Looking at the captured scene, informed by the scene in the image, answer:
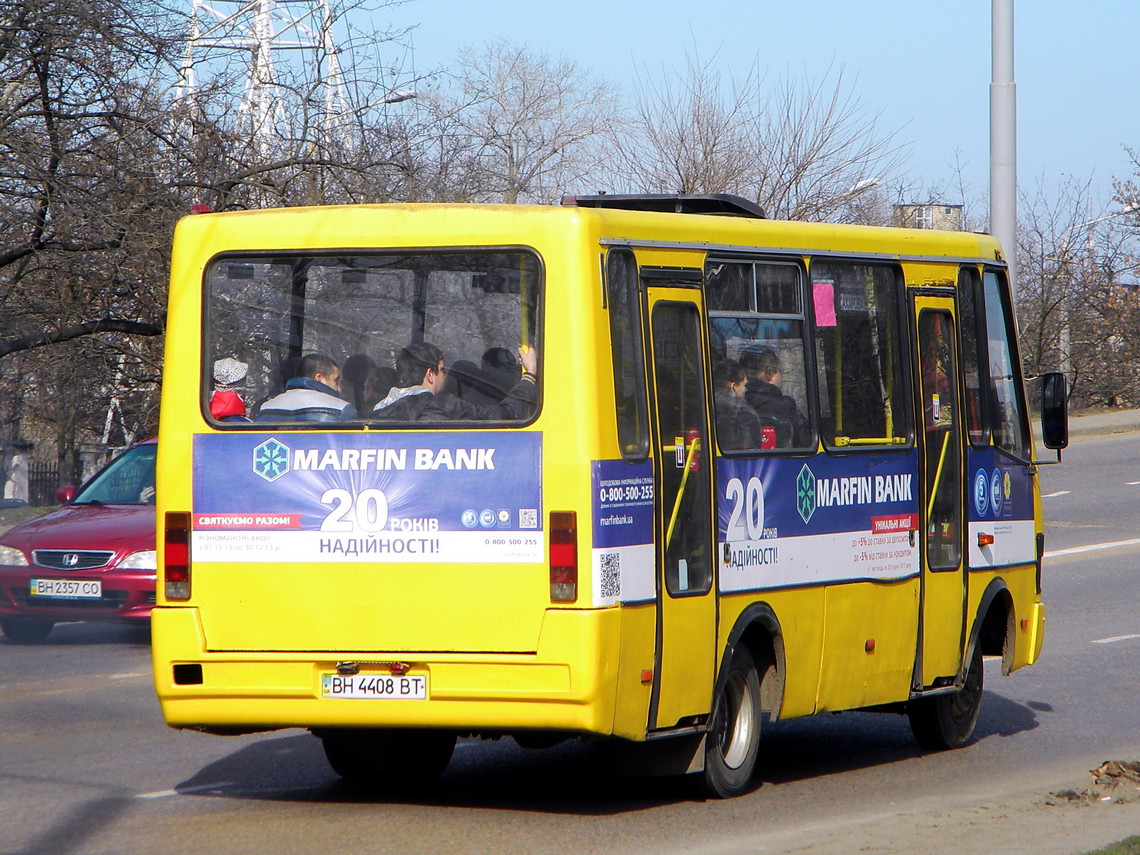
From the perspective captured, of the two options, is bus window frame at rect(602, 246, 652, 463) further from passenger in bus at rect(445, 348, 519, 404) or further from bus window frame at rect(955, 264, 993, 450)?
bus window frame at rect(955, 264, 993, 450)

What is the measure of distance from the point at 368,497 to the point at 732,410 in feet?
6.07

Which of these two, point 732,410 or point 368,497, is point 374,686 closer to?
point 368,497

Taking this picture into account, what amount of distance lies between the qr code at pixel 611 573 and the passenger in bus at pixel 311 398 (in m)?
1.33

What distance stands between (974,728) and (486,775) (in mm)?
3390

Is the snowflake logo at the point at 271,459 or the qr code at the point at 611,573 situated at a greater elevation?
the snowflake logo at the point at 271,459

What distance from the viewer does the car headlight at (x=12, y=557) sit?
13.4 m

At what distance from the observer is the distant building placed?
36656 millimetres

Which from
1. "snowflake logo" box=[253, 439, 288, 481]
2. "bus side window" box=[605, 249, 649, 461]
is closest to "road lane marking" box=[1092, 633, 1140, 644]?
"bus side window" box=[605, 249, 649, 461]

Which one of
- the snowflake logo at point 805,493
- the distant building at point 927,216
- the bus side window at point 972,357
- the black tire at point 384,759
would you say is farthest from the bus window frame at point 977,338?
the distant building at point 927,216

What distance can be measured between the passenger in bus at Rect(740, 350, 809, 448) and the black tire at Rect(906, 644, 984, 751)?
2.15 metres

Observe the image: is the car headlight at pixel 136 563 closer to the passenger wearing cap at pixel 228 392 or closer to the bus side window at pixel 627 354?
the passenger wearing cap at pixel 228 392

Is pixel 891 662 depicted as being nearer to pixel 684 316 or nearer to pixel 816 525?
pixel 816 525

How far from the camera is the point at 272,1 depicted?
22.2 metres

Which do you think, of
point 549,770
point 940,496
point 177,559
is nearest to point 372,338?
point 177,559
